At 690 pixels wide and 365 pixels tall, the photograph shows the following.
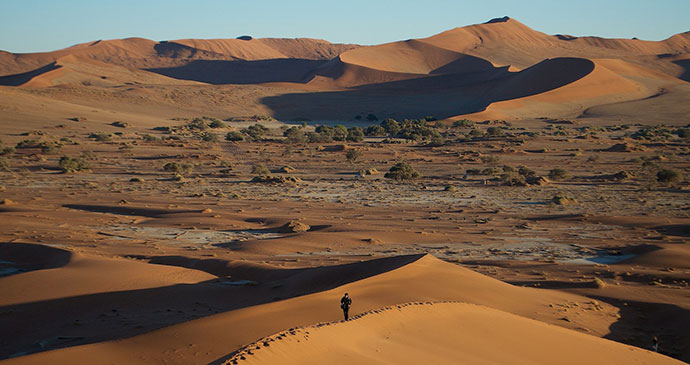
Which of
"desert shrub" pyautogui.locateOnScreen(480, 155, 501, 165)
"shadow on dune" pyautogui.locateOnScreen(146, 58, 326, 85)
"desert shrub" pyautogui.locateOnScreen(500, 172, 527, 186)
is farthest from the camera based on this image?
"shadow on dune" pyautogui.locateOnScreen(146, 58, 326, 85)

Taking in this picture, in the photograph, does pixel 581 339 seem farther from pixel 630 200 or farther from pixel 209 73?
pixel 209 73

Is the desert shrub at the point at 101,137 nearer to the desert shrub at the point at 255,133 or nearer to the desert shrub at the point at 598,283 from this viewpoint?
the desert shrub at the point at 255,133

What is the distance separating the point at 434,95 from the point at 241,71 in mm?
68295

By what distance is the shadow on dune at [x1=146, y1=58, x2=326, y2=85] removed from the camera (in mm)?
151000

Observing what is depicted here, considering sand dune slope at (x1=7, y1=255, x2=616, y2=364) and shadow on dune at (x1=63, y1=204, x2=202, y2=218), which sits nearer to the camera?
sand dune slope at (x1=7, y1=255, x2=616, y2=364)

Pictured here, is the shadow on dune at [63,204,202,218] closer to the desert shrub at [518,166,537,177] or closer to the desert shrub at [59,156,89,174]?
the desert shrub at [59,156,89,174]

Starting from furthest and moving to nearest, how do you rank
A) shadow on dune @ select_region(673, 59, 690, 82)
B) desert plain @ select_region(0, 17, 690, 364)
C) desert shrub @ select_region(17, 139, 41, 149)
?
shadow on dune @ select_region(673, 59, 690, 82), desert shrub @ select_region(17, 139, 41, 149), desert plain @ select_region(0, 17, 690, 364)

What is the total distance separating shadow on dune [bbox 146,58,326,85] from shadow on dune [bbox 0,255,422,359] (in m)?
138

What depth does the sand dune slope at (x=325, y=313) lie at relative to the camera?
7.78 meters

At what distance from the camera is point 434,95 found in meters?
99.5

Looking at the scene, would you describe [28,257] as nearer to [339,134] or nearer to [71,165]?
[71,165]

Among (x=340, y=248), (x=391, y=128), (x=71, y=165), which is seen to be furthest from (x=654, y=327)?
(x=391, y=128)

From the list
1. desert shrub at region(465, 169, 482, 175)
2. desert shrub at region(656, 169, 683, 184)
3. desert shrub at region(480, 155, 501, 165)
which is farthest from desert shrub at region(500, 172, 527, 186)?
desert shrub at region(480, 155, 501, 165)

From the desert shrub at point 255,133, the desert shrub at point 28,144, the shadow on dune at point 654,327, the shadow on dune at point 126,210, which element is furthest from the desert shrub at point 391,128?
the shadow on dune at point 654,327
